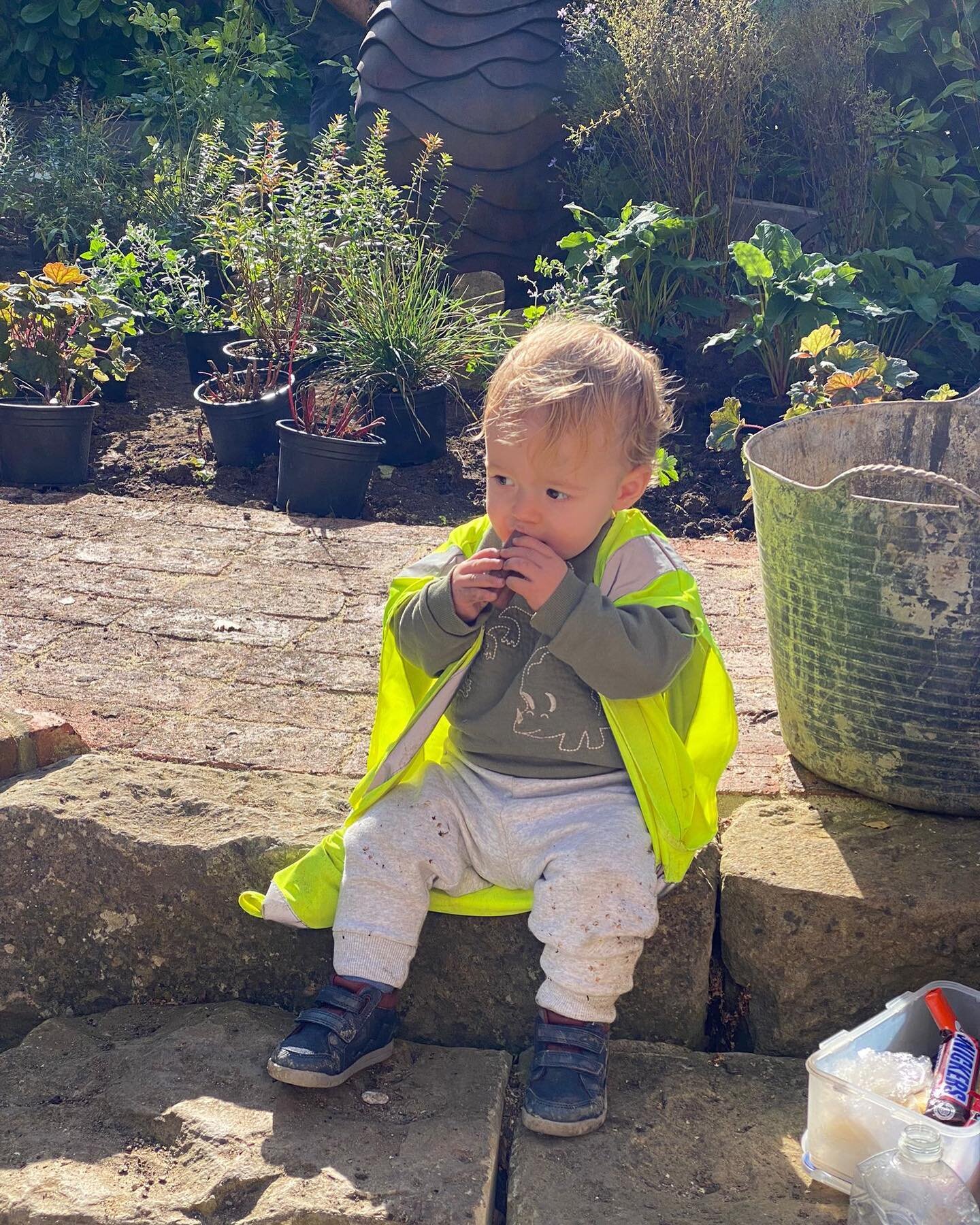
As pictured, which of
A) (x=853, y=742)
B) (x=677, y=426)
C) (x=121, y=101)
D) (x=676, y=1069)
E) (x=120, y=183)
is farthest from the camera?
(x=121, y=101)

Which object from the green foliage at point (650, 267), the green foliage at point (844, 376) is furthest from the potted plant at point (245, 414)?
the green foliage at point (844, 376)

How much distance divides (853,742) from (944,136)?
4102mm

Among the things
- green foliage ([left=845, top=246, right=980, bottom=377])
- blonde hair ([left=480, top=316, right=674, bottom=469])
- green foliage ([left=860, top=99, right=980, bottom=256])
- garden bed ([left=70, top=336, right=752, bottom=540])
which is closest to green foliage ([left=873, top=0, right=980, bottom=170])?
green foliage ([left=860, top=99, right=980, bottom=256])

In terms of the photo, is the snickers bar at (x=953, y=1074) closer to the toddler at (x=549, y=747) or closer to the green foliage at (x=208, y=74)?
the toddler at (x=549, y=747)

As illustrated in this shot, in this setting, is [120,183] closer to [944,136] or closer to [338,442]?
[338,442]

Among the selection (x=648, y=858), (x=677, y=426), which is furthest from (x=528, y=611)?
(x=677, y=426)

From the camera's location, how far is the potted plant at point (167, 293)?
18.3 ft

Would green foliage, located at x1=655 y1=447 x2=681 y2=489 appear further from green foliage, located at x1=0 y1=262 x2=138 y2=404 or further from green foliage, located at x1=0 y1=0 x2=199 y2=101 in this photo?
green foliage, located at x1=0 y1=0 x2=199 y2=101

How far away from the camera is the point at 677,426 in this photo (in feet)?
15.5

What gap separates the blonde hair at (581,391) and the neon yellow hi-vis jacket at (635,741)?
18 cm

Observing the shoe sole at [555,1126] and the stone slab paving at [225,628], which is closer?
the shoe sole at [555,1126]

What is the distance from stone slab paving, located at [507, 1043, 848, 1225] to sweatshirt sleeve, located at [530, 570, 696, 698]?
63 cm

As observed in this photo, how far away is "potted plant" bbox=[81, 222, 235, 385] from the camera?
559 centimetres

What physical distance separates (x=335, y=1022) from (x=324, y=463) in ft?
8.32
